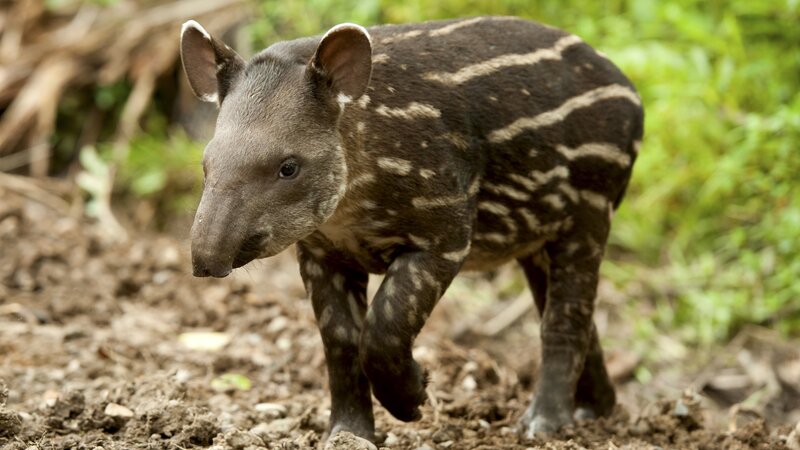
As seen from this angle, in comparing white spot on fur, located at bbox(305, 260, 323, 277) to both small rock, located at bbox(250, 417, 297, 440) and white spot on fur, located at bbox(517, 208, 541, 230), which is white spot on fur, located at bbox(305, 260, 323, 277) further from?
white spot on fur, located at bbox(517, 208, 541, 230)

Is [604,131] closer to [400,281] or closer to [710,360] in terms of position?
[400,281]

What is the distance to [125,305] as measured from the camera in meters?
7.76

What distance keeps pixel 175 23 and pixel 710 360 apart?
6.06m

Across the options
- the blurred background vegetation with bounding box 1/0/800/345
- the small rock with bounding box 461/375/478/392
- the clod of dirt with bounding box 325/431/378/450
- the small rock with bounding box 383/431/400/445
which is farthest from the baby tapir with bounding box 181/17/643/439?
the blurred background vegetation with bounding box 1/0/800/345

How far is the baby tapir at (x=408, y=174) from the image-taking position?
4305mm

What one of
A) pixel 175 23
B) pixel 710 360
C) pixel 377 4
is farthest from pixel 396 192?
pixel 175 23

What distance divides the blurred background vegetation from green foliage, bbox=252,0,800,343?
10 mm

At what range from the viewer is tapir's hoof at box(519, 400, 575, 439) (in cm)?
539

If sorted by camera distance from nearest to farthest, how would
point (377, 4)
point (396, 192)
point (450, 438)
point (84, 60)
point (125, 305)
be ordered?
1. point (396, 192)
2. point (450, 438)
3. point (125, 305)
4. point (377, 4)
5. point (84, 60)

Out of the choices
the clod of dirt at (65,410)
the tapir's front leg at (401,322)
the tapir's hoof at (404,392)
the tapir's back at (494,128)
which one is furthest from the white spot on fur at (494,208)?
the clod of dirt at (65,410)

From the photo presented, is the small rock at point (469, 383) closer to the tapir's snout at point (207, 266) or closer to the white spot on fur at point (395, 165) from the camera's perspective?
the white spot on fur at point (395, 165)

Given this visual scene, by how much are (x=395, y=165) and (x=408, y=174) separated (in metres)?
0.07

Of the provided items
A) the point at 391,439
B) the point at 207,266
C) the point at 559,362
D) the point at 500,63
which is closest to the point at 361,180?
the point at 207,266

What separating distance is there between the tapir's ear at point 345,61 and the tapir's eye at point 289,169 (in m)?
0.34
